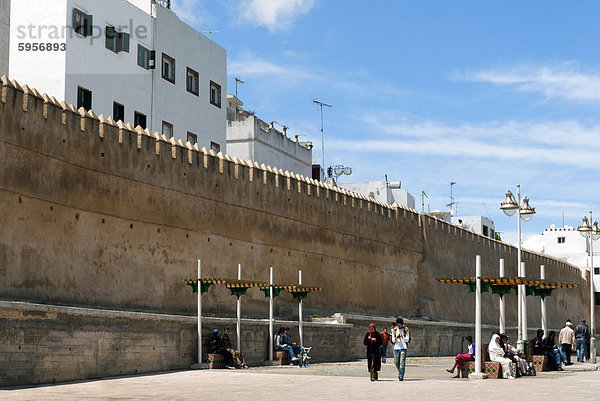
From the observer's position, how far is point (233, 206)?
78.5ft

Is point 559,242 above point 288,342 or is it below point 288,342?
above

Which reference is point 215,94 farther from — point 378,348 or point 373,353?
point 373,353

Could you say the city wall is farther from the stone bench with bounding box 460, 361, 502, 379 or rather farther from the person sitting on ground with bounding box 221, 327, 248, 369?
the stone bench with bounding box 460, 361, 502, 379

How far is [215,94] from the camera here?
33406mm

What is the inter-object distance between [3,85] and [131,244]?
191 inches

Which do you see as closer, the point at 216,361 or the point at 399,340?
the point at 399,340

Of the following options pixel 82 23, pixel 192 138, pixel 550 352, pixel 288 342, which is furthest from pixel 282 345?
pixel 192 138

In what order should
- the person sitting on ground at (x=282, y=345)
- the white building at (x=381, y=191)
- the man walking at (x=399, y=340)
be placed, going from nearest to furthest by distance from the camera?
the man walking at (x=399, y=340) → the person sitting on ground at (x=282, y=345) → the white building at (x=381, y=191)

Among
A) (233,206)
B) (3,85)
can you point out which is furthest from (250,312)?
(3,85)

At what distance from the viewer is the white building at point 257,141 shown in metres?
40.5

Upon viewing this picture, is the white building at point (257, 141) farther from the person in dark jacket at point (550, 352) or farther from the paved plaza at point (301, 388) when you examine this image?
the paved plaza at point (301, 388)

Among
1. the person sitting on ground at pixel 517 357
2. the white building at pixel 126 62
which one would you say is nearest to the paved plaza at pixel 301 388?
the person sitting on ground at pixel 517 357

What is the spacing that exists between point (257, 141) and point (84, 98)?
1590 centimetres

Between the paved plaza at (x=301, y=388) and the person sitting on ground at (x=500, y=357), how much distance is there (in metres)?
0.27
